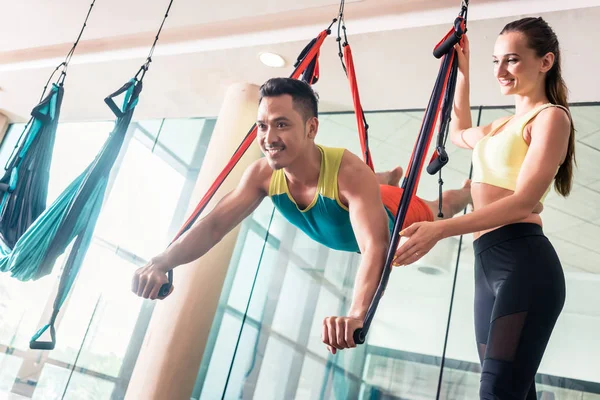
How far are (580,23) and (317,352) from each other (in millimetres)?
2095

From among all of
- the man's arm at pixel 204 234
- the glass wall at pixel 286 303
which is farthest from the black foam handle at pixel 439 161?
the glass wall at pixel 286 303

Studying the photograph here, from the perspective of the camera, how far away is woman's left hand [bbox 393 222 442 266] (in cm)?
119

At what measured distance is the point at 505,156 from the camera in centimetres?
Answer: 147

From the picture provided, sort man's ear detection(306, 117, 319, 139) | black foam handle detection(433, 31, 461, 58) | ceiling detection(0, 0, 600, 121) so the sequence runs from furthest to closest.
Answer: ceiling detection(0, 0, 600, 121)
man's ear detection(306, 117, 319, 139)
black foam handle detection(433, 31, 461, 58)

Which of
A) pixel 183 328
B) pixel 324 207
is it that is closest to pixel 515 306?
pixel 324 207

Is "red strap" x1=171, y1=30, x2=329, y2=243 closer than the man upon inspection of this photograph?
No

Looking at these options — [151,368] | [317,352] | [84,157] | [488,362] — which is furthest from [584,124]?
[84,157]

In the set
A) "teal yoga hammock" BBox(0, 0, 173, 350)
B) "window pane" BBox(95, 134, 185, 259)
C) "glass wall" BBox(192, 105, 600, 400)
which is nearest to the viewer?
"teal yoga hammock" BBox(0, 0, 173, 350)

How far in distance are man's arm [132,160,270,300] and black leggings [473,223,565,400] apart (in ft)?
2.26

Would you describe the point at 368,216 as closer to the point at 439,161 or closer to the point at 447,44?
the point at 439,161

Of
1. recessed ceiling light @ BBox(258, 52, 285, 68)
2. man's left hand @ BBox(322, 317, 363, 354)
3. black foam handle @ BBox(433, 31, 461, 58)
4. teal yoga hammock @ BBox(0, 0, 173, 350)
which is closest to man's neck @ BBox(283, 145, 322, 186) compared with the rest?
black foam handle @ BBox(433, 31, 461, 58)

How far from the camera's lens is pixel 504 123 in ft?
5.24

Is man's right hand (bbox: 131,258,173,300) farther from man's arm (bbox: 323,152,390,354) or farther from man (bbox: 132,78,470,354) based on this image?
man's arm (bbox: 323,152,390,354)

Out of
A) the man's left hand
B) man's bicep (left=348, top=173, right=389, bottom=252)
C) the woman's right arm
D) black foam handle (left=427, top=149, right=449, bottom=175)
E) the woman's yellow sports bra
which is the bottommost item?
the man's left hand
